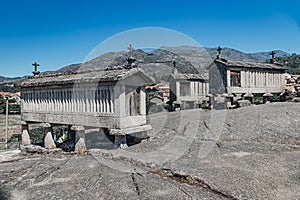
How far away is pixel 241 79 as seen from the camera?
13.3 meters

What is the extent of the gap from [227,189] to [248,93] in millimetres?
11015

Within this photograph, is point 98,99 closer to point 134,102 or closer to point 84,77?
point 84,77

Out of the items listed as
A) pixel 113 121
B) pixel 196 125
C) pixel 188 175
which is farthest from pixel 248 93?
pixel 188 175

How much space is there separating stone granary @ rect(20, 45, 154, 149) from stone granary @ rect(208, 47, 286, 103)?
601 centimetres

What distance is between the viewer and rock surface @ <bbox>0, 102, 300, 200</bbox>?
369 centimetres

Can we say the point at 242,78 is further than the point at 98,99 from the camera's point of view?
Yes

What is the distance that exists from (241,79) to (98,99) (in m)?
8.43

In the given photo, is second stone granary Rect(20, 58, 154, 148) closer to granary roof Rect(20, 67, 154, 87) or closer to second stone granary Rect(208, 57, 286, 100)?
granary roof Rect(20, 67, 154, 87)

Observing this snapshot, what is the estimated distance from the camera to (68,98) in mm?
9102

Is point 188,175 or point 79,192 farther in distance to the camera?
point 188,175

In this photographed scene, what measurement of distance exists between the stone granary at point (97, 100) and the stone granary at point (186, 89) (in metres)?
6.62

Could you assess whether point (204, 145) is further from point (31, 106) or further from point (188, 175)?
point (31, 106)

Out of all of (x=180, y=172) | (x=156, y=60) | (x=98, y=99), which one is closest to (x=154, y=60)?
(x=156, y=60)

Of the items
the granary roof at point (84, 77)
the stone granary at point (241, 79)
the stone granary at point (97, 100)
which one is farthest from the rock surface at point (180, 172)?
the stone granary at point (241, 79)
